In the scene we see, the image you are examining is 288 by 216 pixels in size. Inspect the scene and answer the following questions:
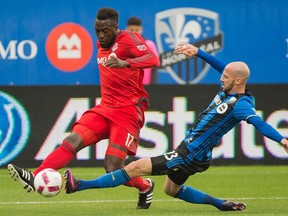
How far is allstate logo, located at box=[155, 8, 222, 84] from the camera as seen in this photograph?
1869 centimetres

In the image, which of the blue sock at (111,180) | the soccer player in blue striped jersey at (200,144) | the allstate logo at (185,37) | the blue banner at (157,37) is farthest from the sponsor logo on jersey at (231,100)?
the allstate logo at (185,37)

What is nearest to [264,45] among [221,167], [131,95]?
[221,167]

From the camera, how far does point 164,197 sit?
12.6 metres

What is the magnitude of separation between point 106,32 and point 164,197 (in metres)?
2.44

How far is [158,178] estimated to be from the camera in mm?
A: 15406

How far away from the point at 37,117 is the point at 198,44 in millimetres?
3843

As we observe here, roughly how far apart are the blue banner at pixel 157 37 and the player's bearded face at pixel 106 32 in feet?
23.4

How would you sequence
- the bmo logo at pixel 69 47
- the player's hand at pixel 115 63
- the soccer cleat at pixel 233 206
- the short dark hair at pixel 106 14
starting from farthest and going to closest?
1. the bmo logo at pixel 69 47
2. the short dark hair at pixel 106 14
3. the soccer cleat at pixel 233 206
4. the player's hand at pixel 115 63

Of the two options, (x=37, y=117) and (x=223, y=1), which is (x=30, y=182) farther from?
(x=223, y=1)

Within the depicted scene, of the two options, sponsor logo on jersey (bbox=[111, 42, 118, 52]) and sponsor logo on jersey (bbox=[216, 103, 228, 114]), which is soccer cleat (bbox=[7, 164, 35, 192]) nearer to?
sponsor logo on jersey (bbox=[111, 42, 118, 52])

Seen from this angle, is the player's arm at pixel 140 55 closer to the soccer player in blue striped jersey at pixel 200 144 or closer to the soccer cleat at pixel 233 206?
the soccer player in blue striped jersey at pixel 200 144

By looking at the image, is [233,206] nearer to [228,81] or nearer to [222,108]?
[222,108]

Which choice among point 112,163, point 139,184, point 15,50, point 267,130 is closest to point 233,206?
point 139,184

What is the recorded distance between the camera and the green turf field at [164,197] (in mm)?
10805
